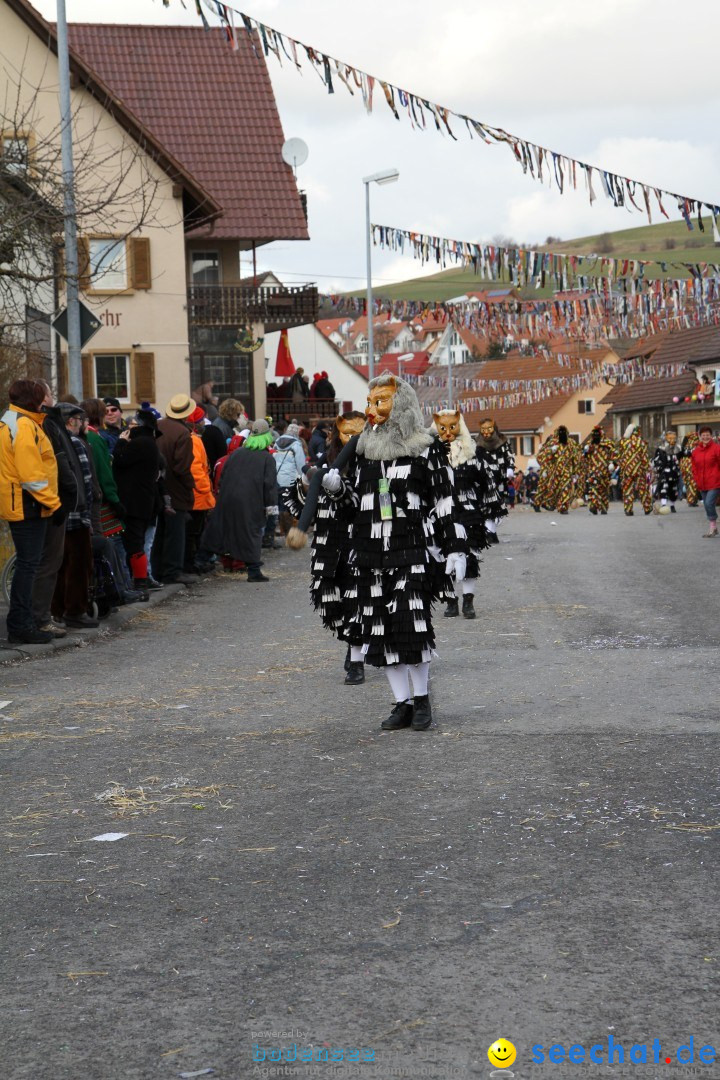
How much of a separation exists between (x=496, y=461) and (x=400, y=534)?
8399mm

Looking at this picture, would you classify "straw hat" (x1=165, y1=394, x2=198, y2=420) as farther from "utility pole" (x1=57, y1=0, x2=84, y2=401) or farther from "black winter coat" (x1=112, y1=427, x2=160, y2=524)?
"black winter coat" (x1=112, y1=427, x2=160, y2=524)

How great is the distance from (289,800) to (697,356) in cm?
7298

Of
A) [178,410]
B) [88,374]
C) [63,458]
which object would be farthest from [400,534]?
[88,374]

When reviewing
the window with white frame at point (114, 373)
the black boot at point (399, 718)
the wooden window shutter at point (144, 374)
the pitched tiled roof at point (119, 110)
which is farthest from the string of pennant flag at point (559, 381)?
the black boot at point (399, 718)

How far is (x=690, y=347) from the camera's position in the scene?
8025cm

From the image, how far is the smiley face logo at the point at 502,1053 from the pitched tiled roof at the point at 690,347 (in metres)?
72.9

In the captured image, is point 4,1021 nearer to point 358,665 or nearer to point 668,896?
point 668,896

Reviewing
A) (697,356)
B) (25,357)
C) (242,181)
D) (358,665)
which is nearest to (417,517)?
(358,665)

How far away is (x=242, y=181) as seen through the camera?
1812 inches

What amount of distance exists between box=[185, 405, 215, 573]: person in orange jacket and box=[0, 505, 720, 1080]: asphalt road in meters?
6.66

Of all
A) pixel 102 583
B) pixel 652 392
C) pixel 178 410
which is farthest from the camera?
pixel 652 392

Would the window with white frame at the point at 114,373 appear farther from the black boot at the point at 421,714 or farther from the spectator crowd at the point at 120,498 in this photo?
the black boot at the point at 421,714

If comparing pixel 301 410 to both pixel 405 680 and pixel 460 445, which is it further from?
pixel 405 680

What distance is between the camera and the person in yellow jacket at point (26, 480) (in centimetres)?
1195
